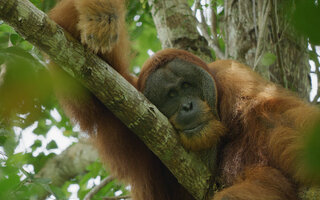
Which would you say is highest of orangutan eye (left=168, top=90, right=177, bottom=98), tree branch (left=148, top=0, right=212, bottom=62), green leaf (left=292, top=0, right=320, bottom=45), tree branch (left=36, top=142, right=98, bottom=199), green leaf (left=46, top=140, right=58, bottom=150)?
tree branch (left=148, top=0, right=212, bottom=62)

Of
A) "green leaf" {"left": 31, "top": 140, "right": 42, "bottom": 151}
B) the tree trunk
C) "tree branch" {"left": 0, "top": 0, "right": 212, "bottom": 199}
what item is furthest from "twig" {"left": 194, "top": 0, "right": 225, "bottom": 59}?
"green leaf" {"left": 31, "top": 140, "right": 42, "bottom": 151}

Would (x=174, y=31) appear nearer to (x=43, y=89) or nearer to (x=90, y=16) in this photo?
(x=90, y=16)

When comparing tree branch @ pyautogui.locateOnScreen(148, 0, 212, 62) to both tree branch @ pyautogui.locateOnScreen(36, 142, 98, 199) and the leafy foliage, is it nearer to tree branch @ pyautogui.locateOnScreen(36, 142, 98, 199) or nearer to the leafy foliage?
the leafy foliage

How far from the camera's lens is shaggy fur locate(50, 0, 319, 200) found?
2.98m

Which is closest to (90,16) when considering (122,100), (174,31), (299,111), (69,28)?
(69,28)

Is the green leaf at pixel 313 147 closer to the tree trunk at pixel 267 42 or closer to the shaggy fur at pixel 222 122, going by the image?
the shaggy fur at pixel 222 122

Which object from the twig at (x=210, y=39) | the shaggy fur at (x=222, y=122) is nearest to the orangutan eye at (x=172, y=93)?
the shaggy fur at (x=222, y=122)

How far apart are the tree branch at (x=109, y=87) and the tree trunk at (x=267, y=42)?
78.7 inches

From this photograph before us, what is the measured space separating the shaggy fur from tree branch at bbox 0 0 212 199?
15 cm

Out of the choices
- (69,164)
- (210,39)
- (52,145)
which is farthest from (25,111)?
(69,164)

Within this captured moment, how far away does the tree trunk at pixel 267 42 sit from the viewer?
4.73 meters

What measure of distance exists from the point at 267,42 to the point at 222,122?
1872 mm

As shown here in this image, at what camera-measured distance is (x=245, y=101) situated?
11.9 feet

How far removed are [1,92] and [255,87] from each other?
2451 mm
